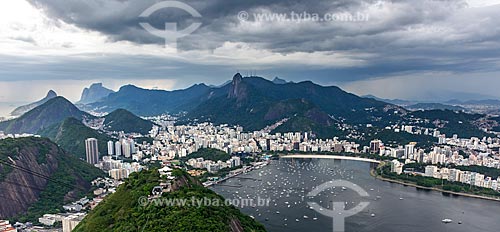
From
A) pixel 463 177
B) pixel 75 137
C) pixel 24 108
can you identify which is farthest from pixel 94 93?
pixel 463 177

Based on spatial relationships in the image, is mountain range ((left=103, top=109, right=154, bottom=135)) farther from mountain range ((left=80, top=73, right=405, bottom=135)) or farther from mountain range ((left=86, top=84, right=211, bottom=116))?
mountain range ((left=86, top=84, right=211, bottom=116))

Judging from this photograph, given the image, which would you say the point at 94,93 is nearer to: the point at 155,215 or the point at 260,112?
the point at 260,112

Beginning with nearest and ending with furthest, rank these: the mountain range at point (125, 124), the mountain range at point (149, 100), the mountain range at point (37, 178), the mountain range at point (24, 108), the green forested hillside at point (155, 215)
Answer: the green forested hillside at point (155, 215) < the mountain range at point (37, 178) < the mountain range at point (125, 124) < the mountain range at point (24, 108) < the mountain range at point (149, 100)

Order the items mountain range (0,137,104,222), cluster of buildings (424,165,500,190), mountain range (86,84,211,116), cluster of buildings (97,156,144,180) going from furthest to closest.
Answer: mountain range (86,84,211,116) < cluster of buildings (97,156,144,180) < cluster of buildings (424,165,500,190) < mountain range (0,137,104,222)

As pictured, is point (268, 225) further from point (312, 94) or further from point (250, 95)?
point (312, 94)

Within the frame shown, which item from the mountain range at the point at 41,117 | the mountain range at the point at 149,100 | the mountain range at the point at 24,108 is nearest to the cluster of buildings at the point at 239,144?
the mountain range at the point at 41,117

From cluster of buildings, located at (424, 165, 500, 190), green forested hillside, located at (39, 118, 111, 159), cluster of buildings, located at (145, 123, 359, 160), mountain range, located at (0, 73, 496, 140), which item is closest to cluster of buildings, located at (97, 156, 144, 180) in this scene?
green forested hillside, located at (39, 118, 111, 159)
